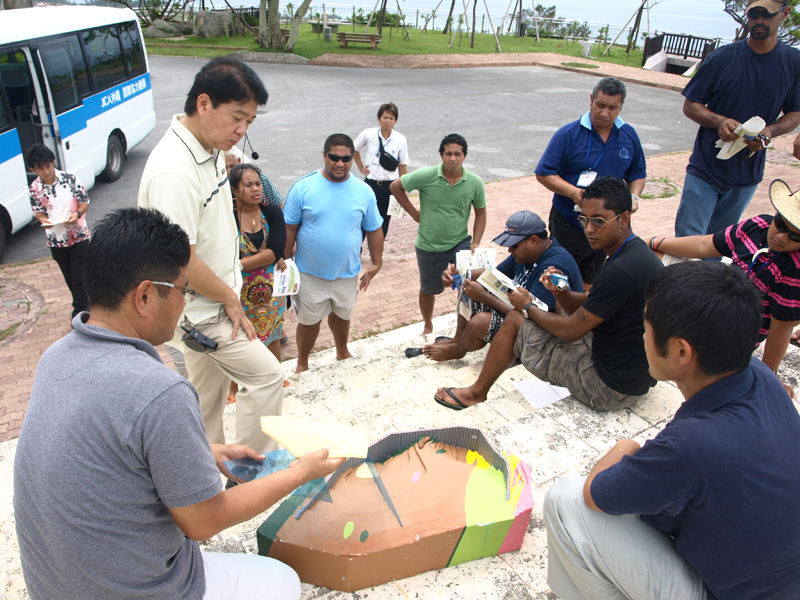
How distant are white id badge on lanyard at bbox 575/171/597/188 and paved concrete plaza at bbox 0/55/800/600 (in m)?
1.49

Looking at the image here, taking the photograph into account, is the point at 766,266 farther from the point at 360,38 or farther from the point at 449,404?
the point at 360,38

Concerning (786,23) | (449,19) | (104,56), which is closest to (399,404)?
(104,56)

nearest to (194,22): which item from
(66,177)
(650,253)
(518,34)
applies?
(518,34)

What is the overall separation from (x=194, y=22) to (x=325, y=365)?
2523 centimetres

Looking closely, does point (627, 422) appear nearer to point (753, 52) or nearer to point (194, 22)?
point (753, 52)

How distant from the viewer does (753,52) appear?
3.81m

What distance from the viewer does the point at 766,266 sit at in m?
3.08

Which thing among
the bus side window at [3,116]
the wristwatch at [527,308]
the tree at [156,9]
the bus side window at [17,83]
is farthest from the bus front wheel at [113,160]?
the tree at [156,9]

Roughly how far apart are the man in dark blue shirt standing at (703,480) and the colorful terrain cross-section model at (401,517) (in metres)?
0.41

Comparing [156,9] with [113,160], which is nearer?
[113,160]

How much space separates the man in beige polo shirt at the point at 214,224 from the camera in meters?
2.36

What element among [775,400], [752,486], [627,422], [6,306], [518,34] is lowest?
[6,306]

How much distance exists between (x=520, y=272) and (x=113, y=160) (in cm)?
808

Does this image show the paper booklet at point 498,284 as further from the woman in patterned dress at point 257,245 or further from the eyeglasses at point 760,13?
the eyeglasses at point 760,13
